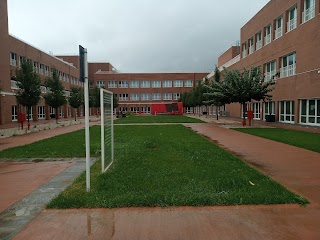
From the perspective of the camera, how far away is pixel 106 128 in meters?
8.12

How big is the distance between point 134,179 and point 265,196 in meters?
2.84

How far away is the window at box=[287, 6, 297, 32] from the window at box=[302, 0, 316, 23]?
1.52 m

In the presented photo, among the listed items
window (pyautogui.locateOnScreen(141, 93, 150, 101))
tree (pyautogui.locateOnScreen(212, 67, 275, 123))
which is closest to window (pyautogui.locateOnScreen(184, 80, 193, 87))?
window (pyautogui.locateOnScreen(141, 93, 150, 101))

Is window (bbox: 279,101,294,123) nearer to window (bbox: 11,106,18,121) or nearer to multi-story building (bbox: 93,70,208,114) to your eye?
window (bbox: 11,106,18,121)

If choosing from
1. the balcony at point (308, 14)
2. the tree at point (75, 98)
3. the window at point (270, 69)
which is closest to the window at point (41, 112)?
the tree at point (75, 98)

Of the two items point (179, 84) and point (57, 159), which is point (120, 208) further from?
point (179, 84)

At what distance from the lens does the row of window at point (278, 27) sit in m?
23.3

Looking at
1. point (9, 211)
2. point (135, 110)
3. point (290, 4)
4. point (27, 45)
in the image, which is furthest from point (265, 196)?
point (135, 110)

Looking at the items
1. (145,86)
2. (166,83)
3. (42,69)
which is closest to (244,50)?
(42,69)

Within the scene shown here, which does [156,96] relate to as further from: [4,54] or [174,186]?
[174,186]

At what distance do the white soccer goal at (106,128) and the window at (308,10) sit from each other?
19843mm

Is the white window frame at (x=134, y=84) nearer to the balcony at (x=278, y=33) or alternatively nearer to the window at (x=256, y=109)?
the window at (x=256, y=109)

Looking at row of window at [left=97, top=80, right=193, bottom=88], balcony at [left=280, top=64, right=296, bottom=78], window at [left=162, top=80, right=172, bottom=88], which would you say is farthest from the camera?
window at [left=162, top=80, right=172, bottom=88]

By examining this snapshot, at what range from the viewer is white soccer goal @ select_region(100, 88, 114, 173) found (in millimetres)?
7320
